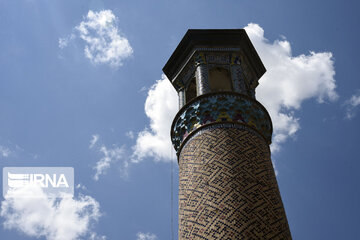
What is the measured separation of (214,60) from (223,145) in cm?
277

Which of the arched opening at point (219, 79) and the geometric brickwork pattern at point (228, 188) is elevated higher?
the arched opening at point (219, 79)

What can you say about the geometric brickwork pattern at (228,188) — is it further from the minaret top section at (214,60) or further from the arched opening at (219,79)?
the arched opening at (219,79)

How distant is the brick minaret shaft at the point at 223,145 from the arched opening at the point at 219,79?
23mm

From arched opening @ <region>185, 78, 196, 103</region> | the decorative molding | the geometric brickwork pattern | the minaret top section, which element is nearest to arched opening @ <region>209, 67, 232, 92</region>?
the minaret top section

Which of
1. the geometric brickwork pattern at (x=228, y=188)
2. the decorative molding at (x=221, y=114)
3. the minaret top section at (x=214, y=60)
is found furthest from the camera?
the minaret top section at (x=214, y=60)

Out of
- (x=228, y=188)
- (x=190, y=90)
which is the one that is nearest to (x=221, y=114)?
(x=228, y=188)

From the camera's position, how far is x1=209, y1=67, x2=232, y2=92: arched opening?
8.65 m

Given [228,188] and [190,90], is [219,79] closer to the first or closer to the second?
[190,90]

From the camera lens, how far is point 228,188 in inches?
229

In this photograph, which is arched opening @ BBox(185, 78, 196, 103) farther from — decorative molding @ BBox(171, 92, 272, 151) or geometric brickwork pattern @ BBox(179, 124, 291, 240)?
geometric brickwork pattern @ BBox(179, 124, 291, 240)

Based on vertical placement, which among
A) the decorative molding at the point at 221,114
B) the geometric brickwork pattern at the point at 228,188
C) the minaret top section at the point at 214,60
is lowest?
the geometric brickwork pattern at the point at 228,188

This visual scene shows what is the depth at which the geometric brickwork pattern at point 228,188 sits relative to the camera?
17.9 feet

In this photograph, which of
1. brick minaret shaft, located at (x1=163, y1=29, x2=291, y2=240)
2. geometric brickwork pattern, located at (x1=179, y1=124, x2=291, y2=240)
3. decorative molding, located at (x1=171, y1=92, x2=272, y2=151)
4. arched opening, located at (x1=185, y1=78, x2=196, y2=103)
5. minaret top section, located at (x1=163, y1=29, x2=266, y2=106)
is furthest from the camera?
arched opening, located at (x1=185, y1=78, x2=196, y2=103)

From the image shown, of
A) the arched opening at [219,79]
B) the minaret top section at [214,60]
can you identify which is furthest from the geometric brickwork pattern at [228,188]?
the arched opening at [219,79]
